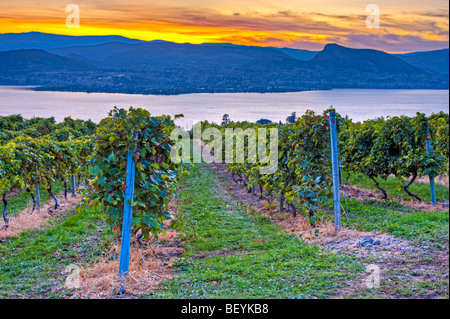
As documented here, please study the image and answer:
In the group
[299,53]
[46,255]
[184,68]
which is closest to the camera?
[46,255]

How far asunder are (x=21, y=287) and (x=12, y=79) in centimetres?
6659

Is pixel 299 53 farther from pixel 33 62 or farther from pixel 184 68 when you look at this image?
pixel 33 62

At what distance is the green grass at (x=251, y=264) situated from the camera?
15.5 feet

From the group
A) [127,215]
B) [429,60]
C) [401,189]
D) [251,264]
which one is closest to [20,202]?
[127,215]

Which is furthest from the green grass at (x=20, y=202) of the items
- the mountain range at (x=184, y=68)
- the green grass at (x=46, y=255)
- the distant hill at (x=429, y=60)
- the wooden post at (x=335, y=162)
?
the distant hill at (x=429, y=60)

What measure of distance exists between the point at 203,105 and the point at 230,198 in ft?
216

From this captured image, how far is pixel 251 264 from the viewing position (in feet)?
19.5

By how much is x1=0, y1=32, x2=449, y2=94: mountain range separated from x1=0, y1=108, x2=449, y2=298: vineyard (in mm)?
43560

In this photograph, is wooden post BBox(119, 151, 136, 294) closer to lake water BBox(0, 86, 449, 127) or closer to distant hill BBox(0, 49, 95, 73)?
lake water BBox(0, 86, 449, 127)

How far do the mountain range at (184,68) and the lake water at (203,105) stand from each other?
268 centimetres

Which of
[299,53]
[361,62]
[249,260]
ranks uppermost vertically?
[299,53]

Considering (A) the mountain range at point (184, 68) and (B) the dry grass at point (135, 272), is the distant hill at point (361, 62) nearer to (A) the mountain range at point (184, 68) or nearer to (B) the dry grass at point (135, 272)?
(A) the mountain range at point (184, 68)

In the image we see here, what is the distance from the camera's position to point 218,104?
86.1 metres

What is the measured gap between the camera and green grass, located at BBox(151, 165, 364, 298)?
473cm
